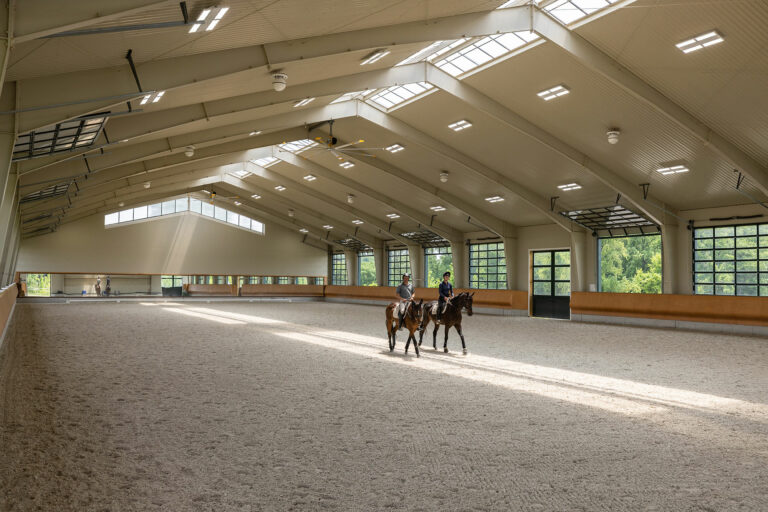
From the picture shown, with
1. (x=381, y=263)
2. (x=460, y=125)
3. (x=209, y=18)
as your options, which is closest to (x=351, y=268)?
(x=381, y=263)

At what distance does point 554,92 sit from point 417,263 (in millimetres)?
22468

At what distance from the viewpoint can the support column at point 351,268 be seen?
45.2 meters

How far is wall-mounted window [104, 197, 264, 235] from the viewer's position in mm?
40312

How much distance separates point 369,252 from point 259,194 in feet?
35.2

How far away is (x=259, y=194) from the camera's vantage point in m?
37.4

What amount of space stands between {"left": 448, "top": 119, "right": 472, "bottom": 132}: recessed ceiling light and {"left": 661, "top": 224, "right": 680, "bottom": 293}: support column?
8695 mm

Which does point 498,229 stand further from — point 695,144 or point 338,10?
point 338,10

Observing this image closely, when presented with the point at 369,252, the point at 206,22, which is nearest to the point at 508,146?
the point at 206,22

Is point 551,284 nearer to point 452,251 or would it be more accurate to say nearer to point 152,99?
point 452,251

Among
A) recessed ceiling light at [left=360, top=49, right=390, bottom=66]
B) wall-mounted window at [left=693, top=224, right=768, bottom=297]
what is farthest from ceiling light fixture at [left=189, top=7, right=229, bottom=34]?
wall-mounted window at [left=693, top=224, right=768, bottom=297]

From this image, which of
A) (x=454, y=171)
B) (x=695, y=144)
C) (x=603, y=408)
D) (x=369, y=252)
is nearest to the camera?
(x=603, y=408)

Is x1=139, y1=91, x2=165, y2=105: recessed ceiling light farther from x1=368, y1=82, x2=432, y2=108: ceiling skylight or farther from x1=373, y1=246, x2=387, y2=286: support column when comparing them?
x1=373, y1=246, x2=387, y2=286: support column

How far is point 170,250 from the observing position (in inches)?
1647

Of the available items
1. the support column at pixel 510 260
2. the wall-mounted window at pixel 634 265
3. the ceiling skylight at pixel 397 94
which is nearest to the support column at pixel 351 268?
the support column at pixel 510 260
